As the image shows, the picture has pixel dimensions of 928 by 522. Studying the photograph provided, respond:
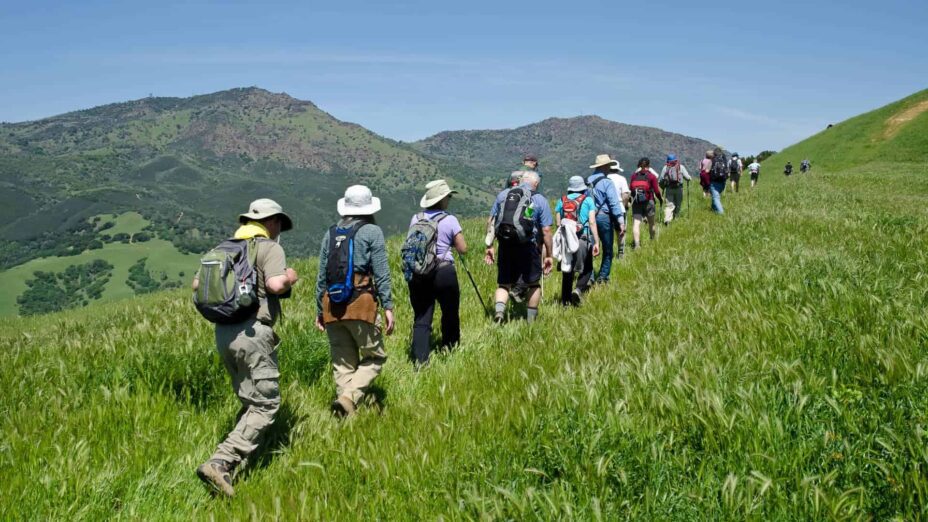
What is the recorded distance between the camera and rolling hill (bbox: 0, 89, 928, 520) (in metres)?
2.72

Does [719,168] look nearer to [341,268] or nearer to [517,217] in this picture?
[517,217]

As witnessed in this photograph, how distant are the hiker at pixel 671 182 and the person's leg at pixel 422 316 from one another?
11.0 meters

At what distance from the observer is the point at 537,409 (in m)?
3.88

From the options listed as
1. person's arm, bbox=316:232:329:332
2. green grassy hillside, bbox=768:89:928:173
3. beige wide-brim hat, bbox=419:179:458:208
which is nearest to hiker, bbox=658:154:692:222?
beige wide-brim hat, bbox=419:179:458:208

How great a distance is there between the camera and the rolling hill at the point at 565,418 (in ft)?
8.93

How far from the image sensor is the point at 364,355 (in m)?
5.79

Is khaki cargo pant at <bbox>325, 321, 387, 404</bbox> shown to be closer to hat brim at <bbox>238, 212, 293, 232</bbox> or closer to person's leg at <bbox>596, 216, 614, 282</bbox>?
hat brim at <bbox>238, 212, 293, 232</bbox>

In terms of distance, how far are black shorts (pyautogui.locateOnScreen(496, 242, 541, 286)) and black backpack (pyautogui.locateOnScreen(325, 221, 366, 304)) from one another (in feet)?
10.8

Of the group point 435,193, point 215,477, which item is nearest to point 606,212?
point 435,193

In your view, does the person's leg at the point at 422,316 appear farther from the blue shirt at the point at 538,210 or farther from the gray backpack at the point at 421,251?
the blue shirt at the point at 538,210

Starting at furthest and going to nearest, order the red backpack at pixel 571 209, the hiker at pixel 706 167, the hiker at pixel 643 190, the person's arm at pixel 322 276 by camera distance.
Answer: the hiker at pixel 706 167, the hiker at pixel 643 190, the red backpack at pixel 571 209, the person's arm at pixel 322 276

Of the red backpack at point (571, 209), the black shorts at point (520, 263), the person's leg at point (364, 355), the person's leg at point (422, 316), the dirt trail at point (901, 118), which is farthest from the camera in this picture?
the dirt trail at point (901, 118)

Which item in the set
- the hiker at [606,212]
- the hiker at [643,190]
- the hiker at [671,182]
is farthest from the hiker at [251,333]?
the hiker at [671,182]

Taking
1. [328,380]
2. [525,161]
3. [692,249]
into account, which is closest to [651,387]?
[328,380]
